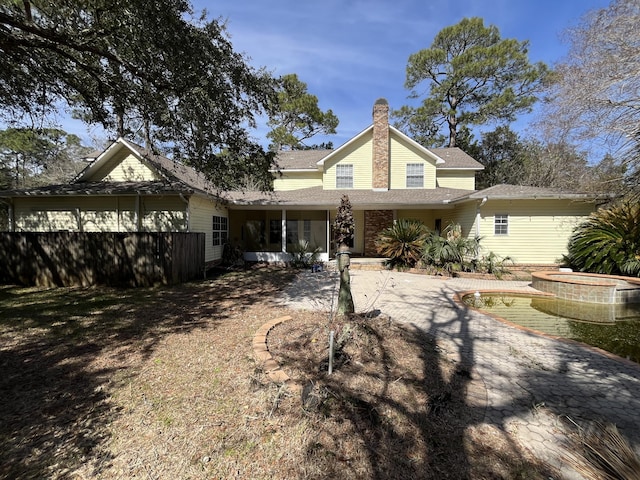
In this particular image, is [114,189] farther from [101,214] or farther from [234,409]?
[234,409]

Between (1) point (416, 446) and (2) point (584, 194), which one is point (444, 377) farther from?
(2) point (584, 194)

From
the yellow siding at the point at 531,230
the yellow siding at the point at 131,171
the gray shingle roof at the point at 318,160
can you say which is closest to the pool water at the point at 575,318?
the yellow siding at the point at 531,230

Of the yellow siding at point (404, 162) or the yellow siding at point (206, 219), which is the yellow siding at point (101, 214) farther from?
the yellow siding at point (404, 162)

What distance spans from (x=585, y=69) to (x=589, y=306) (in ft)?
25.5

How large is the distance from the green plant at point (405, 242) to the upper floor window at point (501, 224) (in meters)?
2.98

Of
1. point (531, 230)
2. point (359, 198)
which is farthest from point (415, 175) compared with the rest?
point (531, 230)

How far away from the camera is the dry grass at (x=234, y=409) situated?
2199 mm

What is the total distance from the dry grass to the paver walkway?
34 centimetres

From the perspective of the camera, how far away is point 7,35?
5.88 meters

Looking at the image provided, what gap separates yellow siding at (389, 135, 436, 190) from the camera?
49.5 feet

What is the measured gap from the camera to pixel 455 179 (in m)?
16.3

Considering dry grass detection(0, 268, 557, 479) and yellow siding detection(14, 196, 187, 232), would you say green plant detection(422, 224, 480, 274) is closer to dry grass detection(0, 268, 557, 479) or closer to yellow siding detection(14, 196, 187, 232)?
dry grass detection(0, 268, 557, 479)

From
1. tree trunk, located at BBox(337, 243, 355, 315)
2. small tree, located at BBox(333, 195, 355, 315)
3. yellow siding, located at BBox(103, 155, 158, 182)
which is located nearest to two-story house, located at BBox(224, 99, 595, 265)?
yellow siding, located at BBox(103, 155, 158, 182)

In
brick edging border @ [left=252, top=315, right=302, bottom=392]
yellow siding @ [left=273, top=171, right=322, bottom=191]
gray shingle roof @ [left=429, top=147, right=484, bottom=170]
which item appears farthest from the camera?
yellow siding @ [left=273, top=171, right=322, bottom=191]
